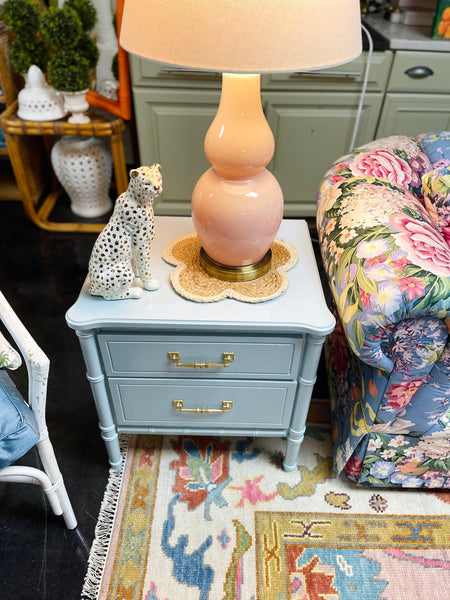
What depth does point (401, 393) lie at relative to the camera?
3.32ft

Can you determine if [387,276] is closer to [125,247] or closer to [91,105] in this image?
[125,247]

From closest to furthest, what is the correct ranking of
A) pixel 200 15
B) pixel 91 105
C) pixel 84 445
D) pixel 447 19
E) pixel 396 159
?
1. pixel 200 15
2. pixel 396 159
3. pixel 84 445
4. pixel 447 19
5. pixel 91 105

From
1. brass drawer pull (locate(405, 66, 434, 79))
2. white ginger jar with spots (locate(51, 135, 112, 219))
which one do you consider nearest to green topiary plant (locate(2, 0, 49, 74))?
white ginger jar with spots (locate(51, 135, 112, 219))

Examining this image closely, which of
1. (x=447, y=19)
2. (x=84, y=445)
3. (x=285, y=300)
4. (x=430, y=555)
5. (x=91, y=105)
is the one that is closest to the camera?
(x=285, y=300)

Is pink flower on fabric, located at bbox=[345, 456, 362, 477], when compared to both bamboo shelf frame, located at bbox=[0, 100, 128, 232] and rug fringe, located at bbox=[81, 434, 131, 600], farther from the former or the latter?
bamboo shelf frame, located at bbox=[0, 100, 128, 232]

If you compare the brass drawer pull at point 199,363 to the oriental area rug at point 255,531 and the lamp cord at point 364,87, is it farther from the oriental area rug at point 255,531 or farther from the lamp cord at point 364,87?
the lamp cord at point 364,87

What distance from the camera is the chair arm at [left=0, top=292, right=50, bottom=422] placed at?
2.88 ft

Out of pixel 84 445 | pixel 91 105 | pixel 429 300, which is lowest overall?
pixel 84 445

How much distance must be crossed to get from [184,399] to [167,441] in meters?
0.29

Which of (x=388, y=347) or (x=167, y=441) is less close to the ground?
(x=388, y=347)

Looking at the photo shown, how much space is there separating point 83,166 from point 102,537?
1445 millimetres

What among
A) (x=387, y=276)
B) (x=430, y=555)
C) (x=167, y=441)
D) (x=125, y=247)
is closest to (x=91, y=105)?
(x=125, y=247)

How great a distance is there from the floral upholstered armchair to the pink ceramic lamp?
7.8 inches

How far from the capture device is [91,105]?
1986 mm
